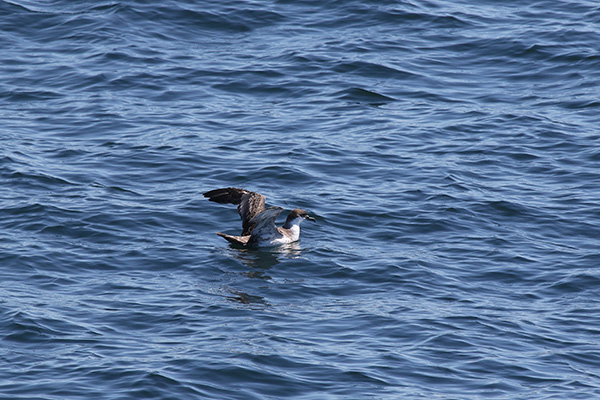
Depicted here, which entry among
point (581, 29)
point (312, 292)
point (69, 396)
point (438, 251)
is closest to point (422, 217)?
point (438, 251)

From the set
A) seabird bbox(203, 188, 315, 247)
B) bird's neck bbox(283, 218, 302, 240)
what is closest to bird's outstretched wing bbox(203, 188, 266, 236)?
seabird bbox(203, 188, 315, 247)

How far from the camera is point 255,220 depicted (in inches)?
571

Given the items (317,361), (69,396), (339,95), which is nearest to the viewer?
(69,396)

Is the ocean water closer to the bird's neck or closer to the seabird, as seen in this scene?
the seabird

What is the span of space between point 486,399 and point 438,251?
445cm

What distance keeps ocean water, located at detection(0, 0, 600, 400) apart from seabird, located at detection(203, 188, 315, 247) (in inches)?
8.9

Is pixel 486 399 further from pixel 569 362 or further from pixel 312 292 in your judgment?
pixel 312 292

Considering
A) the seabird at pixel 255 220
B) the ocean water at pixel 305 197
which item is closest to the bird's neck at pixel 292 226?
the seabird at pixel 255 220

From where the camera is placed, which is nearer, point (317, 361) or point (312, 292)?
point (317, 361)

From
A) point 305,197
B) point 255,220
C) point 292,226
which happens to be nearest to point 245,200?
point 255,220

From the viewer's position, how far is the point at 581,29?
22.9m

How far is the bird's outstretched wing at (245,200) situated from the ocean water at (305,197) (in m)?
0.54

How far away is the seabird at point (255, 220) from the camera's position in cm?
1462

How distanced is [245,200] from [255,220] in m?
0.40
